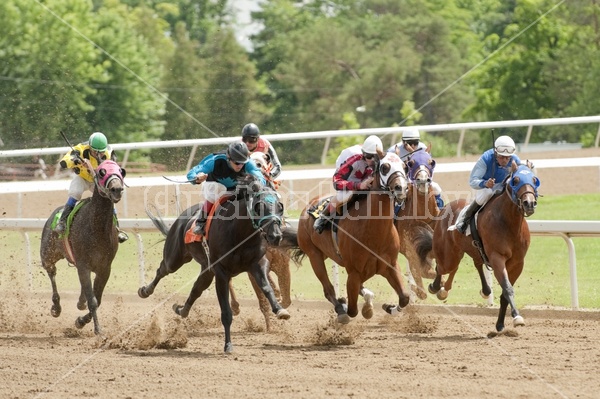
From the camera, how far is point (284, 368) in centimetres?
866

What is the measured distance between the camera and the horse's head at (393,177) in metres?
9.23

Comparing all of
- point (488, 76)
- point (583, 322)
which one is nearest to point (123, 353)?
point (583, 322)

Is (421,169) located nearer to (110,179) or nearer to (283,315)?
(283,315)

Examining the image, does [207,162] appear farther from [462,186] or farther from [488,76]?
[488,76]

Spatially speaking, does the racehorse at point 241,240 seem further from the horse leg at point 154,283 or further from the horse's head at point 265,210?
the horse leg at point 154,283

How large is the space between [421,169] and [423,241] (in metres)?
1.08

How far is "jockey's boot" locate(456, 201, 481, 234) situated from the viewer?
1073 cm

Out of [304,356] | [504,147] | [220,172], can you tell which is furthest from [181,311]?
[504,147]

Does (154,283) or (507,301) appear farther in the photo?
(154,283)

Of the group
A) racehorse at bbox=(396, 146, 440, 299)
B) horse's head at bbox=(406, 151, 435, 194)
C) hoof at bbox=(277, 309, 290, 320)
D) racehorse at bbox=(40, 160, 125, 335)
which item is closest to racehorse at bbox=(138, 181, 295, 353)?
hoof at bbox=(277, 309, 290, 320)

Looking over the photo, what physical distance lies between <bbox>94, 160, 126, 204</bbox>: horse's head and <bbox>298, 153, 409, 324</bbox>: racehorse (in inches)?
82.9

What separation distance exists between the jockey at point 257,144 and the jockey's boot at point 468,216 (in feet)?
6.35

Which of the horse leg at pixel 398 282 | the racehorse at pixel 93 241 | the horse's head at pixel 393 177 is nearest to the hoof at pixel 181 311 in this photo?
the racehorse at pixel 93 241

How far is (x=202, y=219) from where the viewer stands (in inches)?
406
